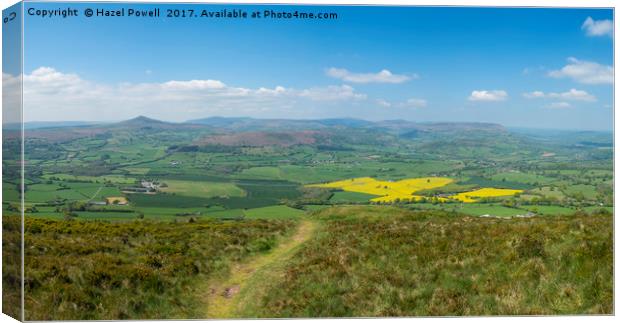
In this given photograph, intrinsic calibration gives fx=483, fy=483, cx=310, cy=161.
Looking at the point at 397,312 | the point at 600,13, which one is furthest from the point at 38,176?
the point at 600,13

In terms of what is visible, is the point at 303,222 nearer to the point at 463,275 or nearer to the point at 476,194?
the point at 476,194

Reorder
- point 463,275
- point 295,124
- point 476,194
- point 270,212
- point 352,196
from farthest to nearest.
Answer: point 352,196 < point 476,194 < point 295,124 < point 270,212 < point 463,275

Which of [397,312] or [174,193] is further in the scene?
[174,193]

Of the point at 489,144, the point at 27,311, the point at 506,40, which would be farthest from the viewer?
the point at 489,144

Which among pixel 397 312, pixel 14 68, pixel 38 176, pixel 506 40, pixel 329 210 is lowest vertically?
pixel 397 312

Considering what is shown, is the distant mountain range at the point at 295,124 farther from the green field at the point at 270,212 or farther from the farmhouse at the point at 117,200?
the green field at the point at 270,212

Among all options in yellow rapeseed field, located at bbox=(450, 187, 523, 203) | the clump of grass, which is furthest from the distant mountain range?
the clump of grass

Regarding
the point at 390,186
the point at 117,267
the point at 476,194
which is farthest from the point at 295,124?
the point at 117,267

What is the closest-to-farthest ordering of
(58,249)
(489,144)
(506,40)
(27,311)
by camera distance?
(27,311) < (58,249) < (506,40) < (489,144)

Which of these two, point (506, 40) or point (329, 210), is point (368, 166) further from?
point (506, 40)
